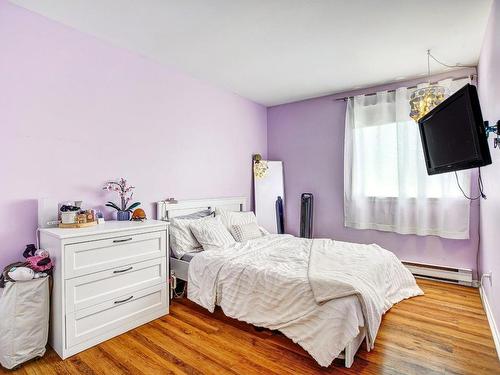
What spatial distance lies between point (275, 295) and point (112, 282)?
1.27 meters

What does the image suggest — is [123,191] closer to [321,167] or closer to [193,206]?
[193,206]

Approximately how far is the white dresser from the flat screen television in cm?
235

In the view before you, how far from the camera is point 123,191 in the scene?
2.71 metres

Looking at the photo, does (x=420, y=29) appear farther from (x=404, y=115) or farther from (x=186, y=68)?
(x=186, y=68)

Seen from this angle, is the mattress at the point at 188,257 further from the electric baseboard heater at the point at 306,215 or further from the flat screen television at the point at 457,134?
the flat screen television at the point at 457,134

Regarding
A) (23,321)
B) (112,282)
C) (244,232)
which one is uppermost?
(244,232)

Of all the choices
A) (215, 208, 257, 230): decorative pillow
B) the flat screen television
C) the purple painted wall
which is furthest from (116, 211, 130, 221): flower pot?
the purple painted wall

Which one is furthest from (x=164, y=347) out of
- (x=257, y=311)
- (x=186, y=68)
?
(x=186, y=68)

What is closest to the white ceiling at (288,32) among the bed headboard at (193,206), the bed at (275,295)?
the bed headboard at (193,206)

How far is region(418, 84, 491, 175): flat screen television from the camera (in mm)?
1561

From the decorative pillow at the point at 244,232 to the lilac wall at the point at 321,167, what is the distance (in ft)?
4.22

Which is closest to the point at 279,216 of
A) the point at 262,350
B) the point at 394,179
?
the point at 394,179

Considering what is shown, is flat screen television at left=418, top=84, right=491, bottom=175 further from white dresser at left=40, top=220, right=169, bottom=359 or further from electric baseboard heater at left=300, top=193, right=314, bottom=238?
white dresser at left=40, top=220, right=169, bottom=359

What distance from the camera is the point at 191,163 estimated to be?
11.3 feet
